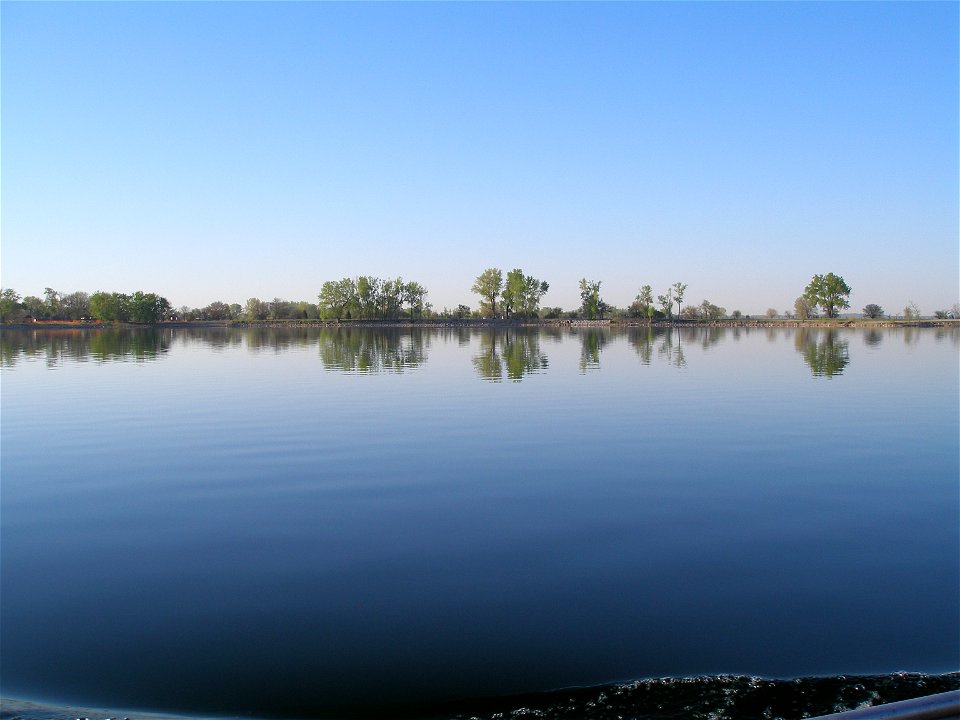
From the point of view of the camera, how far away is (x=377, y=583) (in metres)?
7.37

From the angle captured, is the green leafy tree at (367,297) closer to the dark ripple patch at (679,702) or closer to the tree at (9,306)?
the tree at (9,306)

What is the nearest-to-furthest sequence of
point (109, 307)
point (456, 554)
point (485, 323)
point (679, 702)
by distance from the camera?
point (679, 702)
point (456, 554)
point (109, 307)
point (485, 323)

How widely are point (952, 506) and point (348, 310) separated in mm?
162451

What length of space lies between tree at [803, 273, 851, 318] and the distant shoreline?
357cm

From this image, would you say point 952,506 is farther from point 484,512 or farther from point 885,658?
point 484,512

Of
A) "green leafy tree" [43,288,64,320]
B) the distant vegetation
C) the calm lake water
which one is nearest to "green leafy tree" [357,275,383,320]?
the distant vegetation

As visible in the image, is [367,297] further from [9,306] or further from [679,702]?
[679,702]

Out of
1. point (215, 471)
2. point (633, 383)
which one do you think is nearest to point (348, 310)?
point (633, 383)

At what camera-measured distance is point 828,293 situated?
16138 cm

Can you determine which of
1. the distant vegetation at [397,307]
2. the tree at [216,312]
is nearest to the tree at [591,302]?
the distant vegetation at [397,307]

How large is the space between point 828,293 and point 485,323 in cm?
8216

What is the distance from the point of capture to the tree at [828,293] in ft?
526

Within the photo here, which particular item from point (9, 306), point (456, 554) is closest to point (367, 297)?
point (9, 306)

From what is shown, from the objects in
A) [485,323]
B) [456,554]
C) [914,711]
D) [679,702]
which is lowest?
[679,702]
